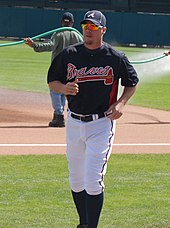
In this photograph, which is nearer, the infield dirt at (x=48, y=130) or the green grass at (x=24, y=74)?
the infield dirt at (x=48, y=130)

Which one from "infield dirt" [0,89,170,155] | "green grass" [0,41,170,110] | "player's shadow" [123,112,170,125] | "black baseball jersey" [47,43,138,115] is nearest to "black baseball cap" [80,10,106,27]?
"black baseball jersey" [47,43,138,115]

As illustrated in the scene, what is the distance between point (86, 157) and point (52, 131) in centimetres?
640

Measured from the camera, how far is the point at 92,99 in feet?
21.5

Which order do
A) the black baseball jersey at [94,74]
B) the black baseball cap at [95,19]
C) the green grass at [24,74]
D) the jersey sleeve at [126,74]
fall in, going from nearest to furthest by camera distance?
the black baseball cap at [95,19] → the black baseball jersey at [94,74] → the jersey sleeve at [126,74] → the green grass at [24,74]

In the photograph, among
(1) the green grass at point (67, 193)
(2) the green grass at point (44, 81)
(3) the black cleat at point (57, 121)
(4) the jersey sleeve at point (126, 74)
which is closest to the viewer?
(4) the jersey sleeve at point (126, 74)

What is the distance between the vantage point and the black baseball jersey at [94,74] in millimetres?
6547

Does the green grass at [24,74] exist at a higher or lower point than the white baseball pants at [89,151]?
lower

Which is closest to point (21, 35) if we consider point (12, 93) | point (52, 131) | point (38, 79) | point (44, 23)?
point (44, 23)

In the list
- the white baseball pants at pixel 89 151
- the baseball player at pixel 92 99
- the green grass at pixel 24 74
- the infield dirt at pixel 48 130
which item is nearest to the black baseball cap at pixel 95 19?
the baseball player at pixel 92 99

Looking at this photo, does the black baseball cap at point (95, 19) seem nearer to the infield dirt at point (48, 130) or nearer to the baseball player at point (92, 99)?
the baseball player at point (92, 99)

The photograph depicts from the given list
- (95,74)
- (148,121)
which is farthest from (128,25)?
(95,74)

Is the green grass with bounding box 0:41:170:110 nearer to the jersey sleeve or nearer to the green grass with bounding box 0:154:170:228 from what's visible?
the green grass with bounding box 0:154:170:228

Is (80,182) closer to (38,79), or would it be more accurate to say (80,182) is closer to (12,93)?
(12,93)

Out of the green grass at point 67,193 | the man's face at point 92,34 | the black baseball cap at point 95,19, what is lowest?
the green grass at point 67,193
